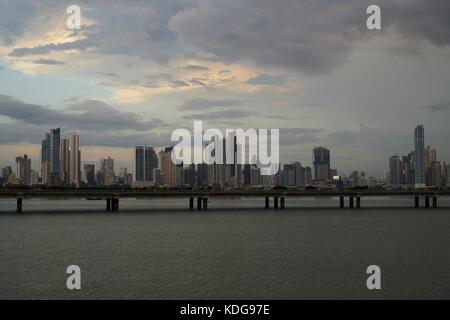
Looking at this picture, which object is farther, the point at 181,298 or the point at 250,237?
the point at 250,237

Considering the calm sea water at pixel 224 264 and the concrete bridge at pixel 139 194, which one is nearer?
the calm sea water at pixel 224 264

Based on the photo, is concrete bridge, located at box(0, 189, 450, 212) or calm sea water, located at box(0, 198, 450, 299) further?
concrete bridge, located at box(0, 189, 450, 212)

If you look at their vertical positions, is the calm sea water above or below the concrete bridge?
below

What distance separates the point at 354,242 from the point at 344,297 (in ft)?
113

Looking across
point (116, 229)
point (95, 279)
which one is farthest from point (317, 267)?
point (116, 229)

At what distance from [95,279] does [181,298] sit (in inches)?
374

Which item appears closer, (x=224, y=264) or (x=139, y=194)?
(x=224, y=264)

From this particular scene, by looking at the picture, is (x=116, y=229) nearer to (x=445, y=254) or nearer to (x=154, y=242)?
(x=154, y=242)

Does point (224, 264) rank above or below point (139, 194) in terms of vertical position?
below

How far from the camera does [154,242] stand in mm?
68750

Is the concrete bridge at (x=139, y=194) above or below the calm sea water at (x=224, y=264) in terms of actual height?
above
